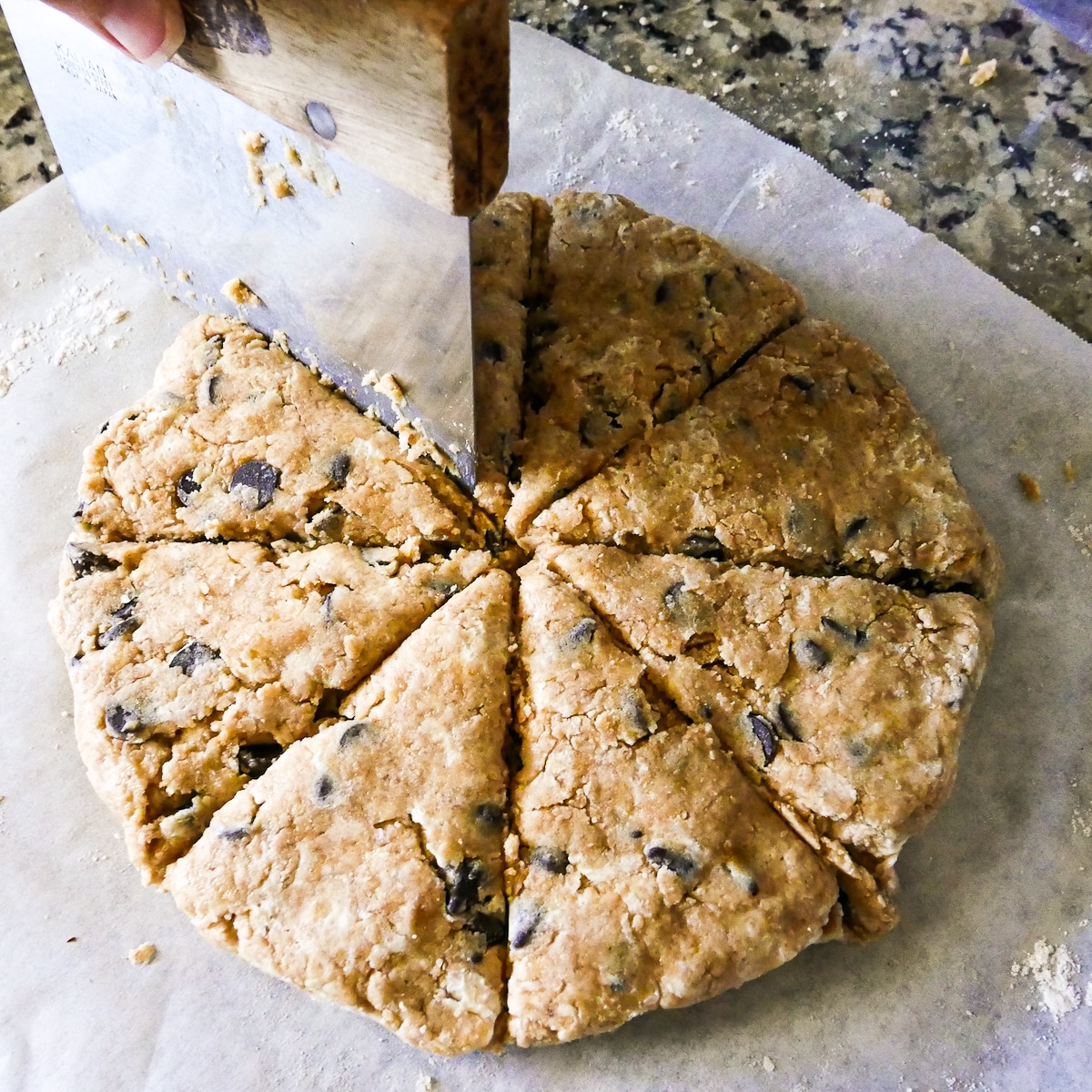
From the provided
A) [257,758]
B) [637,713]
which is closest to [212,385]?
[257,758]

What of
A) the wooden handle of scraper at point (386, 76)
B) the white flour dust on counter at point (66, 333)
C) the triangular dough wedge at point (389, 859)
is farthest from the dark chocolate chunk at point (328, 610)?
the white flour dust on counter at point (66, 333)

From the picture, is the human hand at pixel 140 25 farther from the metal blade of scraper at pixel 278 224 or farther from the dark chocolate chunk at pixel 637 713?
the dark chocolate chunk at pixel 637 713

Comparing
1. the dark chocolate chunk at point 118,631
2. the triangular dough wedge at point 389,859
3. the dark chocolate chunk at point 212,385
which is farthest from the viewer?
the dark chocolate chunk at point 212,385

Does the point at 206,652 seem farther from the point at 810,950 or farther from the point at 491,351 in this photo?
the point at 810,950

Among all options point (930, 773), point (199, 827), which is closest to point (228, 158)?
point (199, 827)

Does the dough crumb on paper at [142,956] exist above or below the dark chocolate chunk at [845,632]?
below

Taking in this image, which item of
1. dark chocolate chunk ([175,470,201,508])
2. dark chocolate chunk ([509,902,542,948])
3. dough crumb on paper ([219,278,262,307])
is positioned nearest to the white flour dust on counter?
dough crumb on paper ([219,278,262,307])

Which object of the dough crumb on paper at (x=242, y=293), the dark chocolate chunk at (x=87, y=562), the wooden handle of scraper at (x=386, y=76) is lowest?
the dark chocolate chunk at (x=87, y=562)
